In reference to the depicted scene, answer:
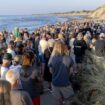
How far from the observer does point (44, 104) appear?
1160 centimetres

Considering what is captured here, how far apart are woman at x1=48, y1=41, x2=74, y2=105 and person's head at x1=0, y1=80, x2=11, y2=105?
298cm

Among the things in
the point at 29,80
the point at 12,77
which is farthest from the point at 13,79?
the point at 29,80

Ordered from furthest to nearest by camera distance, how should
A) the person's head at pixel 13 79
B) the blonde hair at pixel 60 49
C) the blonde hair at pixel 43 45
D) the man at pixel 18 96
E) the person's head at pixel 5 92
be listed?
the blonde hair at pixel 43 45
the blonde hair at pixel 60 49
the person's head at pixel 13 79
the man at pixel 18 96
the person's head at pixel 5 92

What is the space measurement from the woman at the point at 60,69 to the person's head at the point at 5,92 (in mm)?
2978

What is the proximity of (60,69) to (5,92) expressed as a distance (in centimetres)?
317

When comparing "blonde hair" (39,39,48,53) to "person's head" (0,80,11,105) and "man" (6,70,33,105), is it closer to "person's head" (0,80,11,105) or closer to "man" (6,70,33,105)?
"man" (6,70,33,105)

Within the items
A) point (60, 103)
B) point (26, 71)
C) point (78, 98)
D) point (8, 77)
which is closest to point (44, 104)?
point (78, 98)

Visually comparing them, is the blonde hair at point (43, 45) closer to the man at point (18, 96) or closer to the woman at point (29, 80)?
the woman at point (29, 80)

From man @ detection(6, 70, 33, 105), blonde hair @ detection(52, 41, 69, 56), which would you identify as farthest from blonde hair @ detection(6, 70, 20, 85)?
blonde hair @ detection(52, 41, 69, 56)

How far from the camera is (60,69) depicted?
9258mm

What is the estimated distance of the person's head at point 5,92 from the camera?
20.2 feet

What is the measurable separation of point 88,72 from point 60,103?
9.57 ft

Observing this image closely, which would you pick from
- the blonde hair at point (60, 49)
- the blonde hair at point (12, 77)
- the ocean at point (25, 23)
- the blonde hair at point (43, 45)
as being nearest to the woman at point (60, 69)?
the blonde hair at point (60, 49)

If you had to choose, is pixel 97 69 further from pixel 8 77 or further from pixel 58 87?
pixel 8 77
